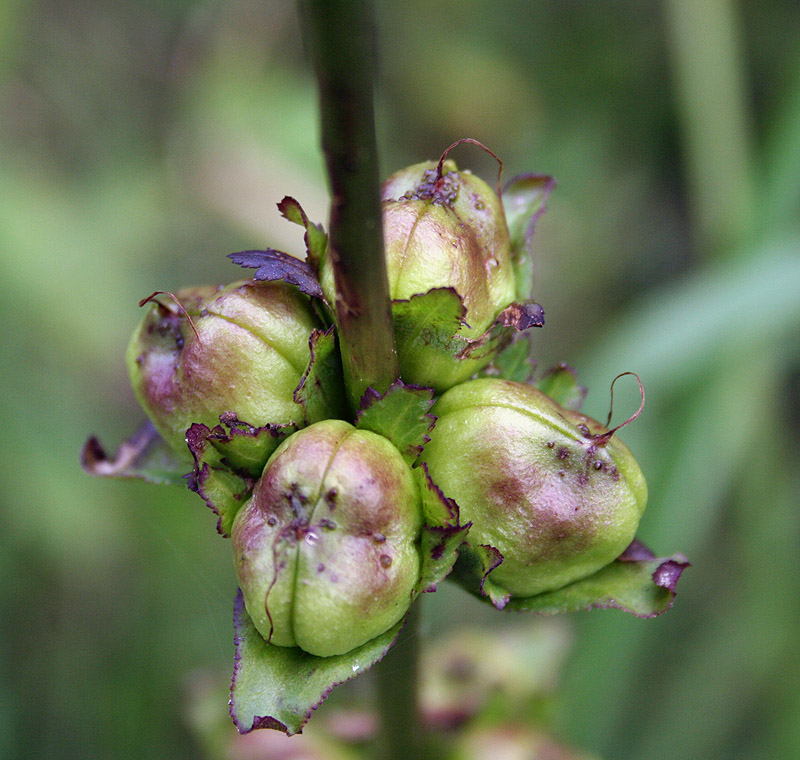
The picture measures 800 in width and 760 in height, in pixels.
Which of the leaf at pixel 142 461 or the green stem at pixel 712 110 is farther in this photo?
the green stem at pixel 712 110

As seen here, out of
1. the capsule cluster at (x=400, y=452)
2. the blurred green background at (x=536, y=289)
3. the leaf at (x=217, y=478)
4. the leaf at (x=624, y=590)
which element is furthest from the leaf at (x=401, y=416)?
the blurred green background at (x=536, y=289)

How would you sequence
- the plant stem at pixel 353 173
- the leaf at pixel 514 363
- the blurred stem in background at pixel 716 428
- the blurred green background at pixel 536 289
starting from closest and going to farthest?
the plant stem at pixel 353 173
the leaf at pixel 514 363
the blurred stem in background at pixel 716 428
the blurred green background at pixel 536 289

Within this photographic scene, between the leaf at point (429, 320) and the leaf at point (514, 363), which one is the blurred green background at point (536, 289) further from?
the leaf at point (429, 320)

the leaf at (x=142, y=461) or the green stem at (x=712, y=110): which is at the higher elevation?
the green stem at (x=712, y=110)

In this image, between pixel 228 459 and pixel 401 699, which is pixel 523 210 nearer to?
pixel 228 459

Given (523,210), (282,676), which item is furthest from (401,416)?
(523,210)

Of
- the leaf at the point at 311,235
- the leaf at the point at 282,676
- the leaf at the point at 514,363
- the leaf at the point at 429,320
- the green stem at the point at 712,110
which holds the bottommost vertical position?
the leaf at the point at 282,676

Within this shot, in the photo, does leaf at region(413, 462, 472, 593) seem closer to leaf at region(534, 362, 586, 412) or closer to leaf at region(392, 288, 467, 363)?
leaf at region(392, 288, 467, 363)
